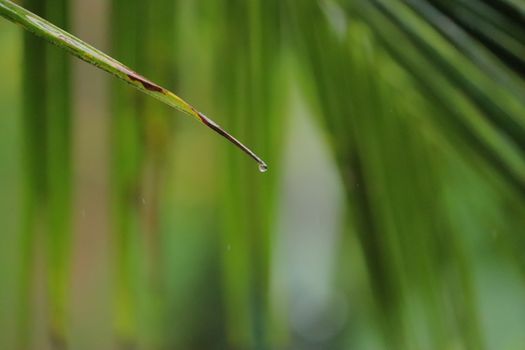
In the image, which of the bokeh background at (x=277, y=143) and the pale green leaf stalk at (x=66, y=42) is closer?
the pale green leaf stalk at (x=66, y=42)

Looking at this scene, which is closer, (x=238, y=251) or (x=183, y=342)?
(x=238, y=251)

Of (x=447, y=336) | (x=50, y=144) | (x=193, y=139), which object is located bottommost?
(x=447, y=336)

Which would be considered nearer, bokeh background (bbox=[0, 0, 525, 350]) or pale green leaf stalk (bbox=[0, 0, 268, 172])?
pale green leaf stalk (bbox=[0, 0, 268, 172])

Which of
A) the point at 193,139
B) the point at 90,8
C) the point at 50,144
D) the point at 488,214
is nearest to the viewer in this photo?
the point at 50,144

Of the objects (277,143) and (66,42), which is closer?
(66,42)

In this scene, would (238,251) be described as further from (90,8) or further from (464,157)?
(90,8)

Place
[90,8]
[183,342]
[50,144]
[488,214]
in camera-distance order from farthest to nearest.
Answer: [183,342] → [90,8] → [488,214] → [50,144]

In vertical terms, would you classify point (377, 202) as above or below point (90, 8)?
below

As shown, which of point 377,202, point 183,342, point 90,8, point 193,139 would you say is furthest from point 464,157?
point 183,342

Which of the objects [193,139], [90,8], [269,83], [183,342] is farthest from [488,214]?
[183,342]

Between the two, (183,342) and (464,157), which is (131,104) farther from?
(183,342)
